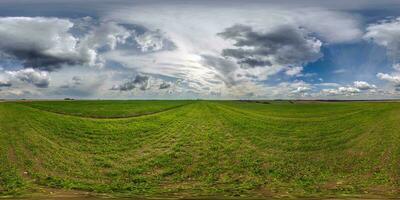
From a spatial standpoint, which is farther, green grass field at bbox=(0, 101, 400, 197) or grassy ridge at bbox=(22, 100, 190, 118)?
grassy ridge at bbox=(22, 100, 190, 118)

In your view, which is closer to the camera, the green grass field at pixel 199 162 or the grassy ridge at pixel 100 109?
the green grass field at pixel 199 162

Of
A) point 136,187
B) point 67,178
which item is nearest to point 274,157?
point 136,187

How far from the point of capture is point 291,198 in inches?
588

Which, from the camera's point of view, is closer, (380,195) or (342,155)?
(380,195)

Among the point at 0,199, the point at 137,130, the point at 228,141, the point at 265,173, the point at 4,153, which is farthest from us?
the point at 137,130

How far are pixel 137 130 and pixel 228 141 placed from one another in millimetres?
10091

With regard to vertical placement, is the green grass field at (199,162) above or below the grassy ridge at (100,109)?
below

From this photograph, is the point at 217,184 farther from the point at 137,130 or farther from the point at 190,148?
the point at 137,130

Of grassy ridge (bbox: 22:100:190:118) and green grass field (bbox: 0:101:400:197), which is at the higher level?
grassy ridge (bbox: 22:100:190:118)

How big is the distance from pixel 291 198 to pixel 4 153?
18.2 meters

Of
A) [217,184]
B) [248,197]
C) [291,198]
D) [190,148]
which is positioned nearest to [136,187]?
[217,184]

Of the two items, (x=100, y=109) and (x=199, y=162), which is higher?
(x=100, y=109)

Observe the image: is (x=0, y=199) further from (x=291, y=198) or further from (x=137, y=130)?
(x=137, y=130)

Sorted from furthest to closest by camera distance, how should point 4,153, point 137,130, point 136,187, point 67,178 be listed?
point 137,130 < point 4,153 < point 67,178 < point 136,187
